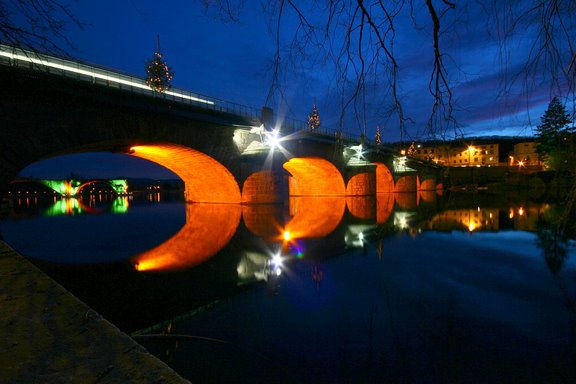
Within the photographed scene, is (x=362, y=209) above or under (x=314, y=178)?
under

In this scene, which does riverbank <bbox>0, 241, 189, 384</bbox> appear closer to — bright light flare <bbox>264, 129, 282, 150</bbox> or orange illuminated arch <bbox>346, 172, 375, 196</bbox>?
bright light flare <bbox>264, 129, 282, 150</bbox>

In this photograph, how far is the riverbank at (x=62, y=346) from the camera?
1.33m

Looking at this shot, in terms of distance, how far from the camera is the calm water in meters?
2.89

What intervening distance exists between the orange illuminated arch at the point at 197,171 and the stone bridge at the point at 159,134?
9 centimetres

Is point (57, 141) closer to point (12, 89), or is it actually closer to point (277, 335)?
point (12, 89)

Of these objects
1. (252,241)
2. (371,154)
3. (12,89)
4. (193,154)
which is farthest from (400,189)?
(12,89)

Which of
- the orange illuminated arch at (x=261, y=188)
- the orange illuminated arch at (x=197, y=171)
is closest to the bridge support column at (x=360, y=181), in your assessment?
the orange illuminated arch at (x=261, y=188)

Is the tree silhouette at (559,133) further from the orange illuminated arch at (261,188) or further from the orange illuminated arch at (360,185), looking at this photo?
the orange illuminated arch at (360,185)

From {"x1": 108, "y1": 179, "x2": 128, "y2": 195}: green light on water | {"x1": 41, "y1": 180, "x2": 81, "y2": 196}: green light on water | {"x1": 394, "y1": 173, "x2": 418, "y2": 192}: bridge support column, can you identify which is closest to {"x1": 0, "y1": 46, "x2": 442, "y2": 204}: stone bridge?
{"x1": 394, "y1": 173, "x2": 418, "y2": 192}: bridge support column

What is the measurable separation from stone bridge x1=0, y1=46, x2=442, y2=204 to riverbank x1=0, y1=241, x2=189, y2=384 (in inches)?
86.4

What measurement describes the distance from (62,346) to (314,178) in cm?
3477

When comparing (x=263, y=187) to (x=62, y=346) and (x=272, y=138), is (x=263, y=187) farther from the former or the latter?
(x=62, y=346)

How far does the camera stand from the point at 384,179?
153 feet

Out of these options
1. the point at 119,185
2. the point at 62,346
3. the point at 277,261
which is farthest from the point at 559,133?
the point at 119,185
